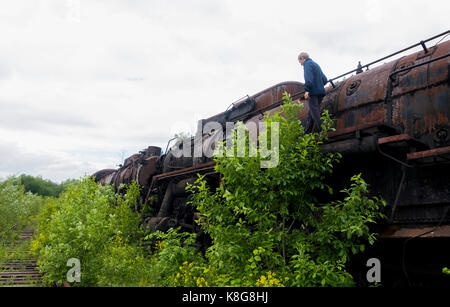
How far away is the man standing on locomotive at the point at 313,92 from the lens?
587 centimetres

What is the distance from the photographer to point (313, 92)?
19.8 ft

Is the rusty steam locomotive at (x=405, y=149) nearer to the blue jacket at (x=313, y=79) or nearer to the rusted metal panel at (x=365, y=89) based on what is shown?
the rusted metal panel at (x=365, y=89)

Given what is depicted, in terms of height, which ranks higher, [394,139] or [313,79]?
[313,79]

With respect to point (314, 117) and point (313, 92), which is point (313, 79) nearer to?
point (313, 92)

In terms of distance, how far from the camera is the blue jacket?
604 centimetres

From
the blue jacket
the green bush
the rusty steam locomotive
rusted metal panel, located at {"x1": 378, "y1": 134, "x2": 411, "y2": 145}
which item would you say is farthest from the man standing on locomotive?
rusted metal panel, located at {"x1": 378, "y1": 134, "x2": 411, "y2": 145}

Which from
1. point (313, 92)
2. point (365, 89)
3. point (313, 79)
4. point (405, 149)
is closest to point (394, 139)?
point (405, 149)

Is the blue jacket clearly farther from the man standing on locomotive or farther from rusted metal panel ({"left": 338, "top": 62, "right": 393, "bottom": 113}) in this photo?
rusted metal panel ({"left": 338, "top": 62, "right": 393, "bottom": 113})

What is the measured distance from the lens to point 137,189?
43.6ft

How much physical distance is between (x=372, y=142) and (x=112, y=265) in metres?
6.01

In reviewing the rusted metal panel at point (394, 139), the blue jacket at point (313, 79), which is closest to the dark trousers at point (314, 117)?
the blue jacket at point (313, 79)

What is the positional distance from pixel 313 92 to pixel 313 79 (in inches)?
9.5
